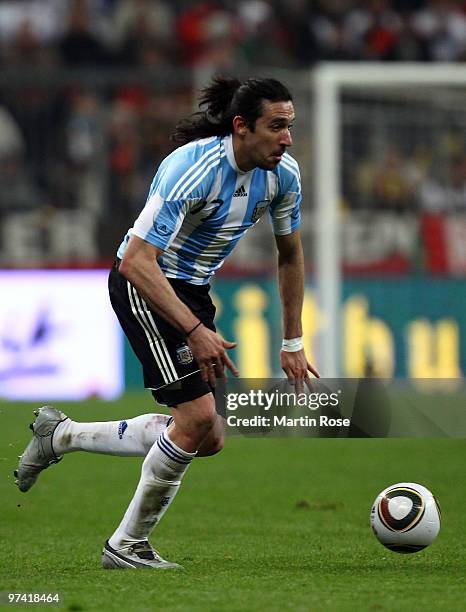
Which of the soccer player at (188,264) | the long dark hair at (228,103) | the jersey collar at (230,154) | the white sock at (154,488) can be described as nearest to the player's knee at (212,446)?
the soccer player at (188,264)

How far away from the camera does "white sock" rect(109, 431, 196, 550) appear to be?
552cm

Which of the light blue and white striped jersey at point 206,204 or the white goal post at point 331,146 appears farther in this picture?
the white goal post at point 331,146

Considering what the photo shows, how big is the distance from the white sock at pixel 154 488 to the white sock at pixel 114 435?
0.28 metres

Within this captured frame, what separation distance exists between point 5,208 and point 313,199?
325cm

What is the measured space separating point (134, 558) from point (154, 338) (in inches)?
34.4

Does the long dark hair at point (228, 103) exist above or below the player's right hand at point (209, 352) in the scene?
above

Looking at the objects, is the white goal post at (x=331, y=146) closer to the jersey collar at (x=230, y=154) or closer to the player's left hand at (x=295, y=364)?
the player's left hand at (x=295, y=364)

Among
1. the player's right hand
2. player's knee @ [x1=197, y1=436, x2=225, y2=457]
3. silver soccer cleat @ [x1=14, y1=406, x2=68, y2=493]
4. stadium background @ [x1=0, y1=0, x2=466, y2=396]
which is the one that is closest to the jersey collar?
the player's right hand

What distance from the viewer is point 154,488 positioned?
5559mm

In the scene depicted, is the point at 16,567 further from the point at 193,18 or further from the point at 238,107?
the point at 193,18

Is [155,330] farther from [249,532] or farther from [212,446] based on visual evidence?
[249,532]

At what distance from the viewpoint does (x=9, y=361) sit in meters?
14.5

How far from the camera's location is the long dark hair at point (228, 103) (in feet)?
18.3

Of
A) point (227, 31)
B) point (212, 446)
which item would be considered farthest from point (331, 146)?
point (212, 446)
